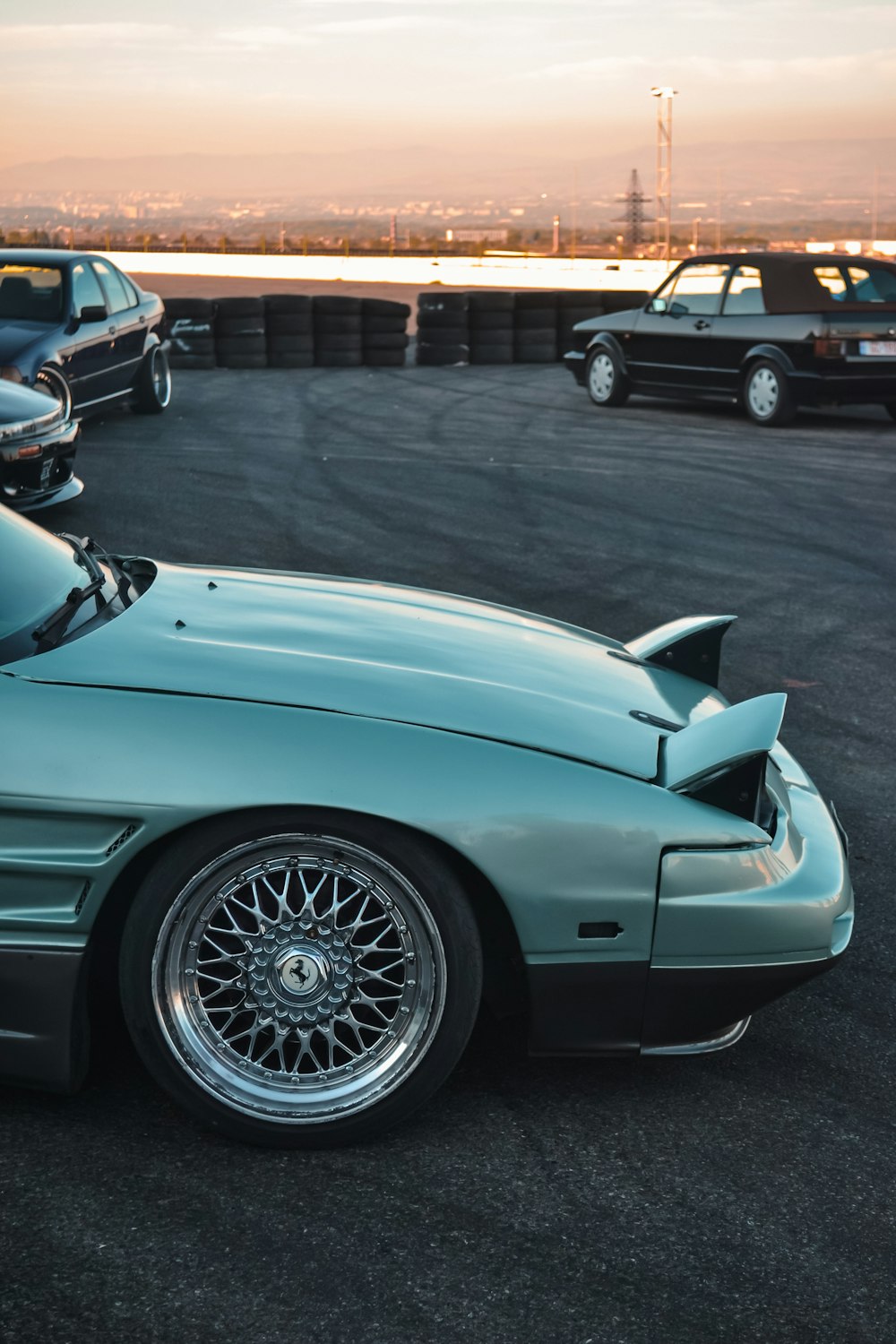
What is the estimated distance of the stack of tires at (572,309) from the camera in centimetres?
2033

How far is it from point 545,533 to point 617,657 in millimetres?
5404

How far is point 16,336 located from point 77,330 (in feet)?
2.16

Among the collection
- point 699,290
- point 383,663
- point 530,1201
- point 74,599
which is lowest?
point 530,1201

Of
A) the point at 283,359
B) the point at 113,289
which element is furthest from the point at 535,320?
the point at 113,289

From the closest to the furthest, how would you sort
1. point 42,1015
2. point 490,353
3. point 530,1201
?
1. point 530,1201
2. point 42,1015
3. point 490,353

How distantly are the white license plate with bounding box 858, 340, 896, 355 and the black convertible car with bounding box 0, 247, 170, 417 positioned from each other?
669 centimetres

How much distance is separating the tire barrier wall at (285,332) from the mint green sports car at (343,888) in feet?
54.8

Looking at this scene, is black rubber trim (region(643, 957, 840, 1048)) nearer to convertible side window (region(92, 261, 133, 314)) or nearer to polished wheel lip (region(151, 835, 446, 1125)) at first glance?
polished wheel lip (region(151, 835, 446, 1125))

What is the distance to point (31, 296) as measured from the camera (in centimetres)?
1265

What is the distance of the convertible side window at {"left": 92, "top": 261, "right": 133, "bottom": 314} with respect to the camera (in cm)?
1336

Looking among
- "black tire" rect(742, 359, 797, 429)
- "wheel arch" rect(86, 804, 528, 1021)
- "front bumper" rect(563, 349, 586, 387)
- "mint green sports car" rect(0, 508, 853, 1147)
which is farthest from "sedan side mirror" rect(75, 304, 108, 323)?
"wheel arch" rect(86, 804, 528, 1021)

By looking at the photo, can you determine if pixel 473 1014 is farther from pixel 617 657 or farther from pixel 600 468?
pixel 600 468

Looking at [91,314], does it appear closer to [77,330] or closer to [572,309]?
[77,330]

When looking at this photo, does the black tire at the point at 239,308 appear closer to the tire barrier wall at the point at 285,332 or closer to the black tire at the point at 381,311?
the tire barrier wall at the point at 285,332
